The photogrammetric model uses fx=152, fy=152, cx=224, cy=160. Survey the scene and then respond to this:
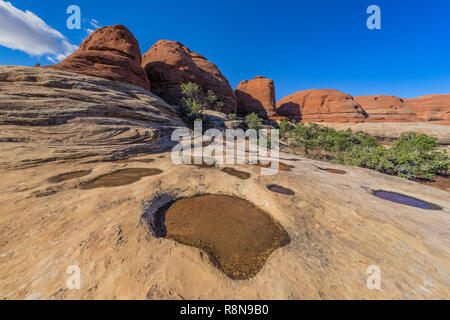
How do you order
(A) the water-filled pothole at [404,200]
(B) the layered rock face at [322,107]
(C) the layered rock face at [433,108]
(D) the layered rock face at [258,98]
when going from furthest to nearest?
(D) the layered rock face at [258,98]
(B) the layered rock face at [322,107]
(C) the layered rock face at [433,108]
(A) the water-filled pothole at [404,200]

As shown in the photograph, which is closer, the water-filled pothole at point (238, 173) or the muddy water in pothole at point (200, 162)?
the water-filled pothole at point (238, 173)

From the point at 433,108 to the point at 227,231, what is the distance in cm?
8529

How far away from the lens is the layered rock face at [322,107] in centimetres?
5235

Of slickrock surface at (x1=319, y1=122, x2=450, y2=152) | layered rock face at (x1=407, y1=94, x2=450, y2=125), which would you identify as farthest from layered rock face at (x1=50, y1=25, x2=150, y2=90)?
layered rock face at (x1=407, y1=94, x2=450, y2=125)

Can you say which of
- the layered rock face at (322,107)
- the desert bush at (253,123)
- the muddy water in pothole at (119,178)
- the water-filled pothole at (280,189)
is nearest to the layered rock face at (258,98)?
the layered rock face at (322,107)

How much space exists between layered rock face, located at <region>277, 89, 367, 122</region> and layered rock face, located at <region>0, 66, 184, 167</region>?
60.2 meters

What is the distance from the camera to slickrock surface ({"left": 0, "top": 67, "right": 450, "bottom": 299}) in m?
2.28

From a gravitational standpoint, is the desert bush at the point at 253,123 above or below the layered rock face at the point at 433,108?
below

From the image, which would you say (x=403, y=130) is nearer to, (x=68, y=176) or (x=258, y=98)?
(x=258, y=98)

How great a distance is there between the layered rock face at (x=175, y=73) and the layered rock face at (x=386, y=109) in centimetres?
5080

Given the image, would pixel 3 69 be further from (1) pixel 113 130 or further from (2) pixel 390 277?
(2) pixel 390 277

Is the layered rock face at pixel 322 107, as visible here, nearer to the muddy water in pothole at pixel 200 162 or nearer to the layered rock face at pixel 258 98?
the layered rock face at pixel 258 98
